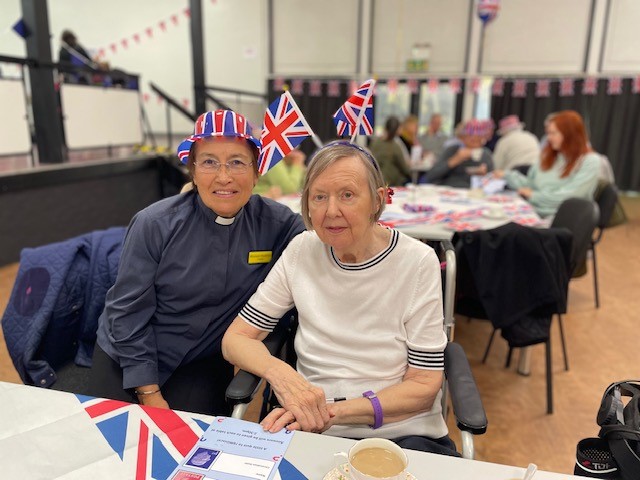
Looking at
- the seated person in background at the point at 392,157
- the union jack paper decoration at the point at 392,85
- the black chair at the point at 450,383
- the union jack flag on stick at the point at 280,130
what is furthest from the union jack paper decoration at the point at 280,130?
the union jack paper decoration at the point at 392,85

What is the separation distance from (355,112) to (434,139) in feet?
21.4

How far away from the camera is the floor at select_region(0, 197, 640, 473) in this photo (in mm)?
2072

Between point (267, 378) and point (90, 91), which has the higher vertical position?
point (90, 91)

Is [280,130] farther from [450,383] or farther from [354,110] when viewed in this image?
[450,383]

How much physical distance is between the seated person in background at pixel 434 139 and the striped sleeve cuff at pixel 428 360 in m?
6.53

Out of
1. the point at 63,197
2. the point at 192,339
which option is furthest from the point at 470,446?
the point at 63,197

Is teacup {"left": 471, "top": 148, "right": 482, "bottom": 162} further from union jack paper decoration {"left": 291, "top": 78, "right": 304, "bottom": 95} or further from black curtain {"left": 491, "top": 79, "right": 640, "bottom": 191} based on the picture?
union jack paper decoration {"left": 291, "top": 78, "right": 304, "bottom": 95}

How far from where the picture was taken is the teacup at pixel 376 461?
0.78 meters

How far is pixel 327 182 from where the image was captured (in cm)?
124

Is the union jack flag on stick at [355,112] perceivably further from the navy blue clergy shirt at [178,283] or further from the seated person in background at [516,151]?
the seated person in background at [516,151]

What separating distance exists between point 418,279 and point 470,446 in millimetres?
421

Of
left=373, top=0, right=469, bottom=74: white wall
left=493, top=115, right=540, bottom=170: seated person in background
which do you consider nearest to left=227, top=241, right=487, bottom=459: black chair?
left=493, top=115, right=540, bottom=170: seated person in background

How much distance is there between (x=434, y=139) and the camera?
24.9 feet

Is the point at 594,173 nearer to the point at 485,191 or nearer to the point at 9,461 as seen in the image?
the point at 485,191
